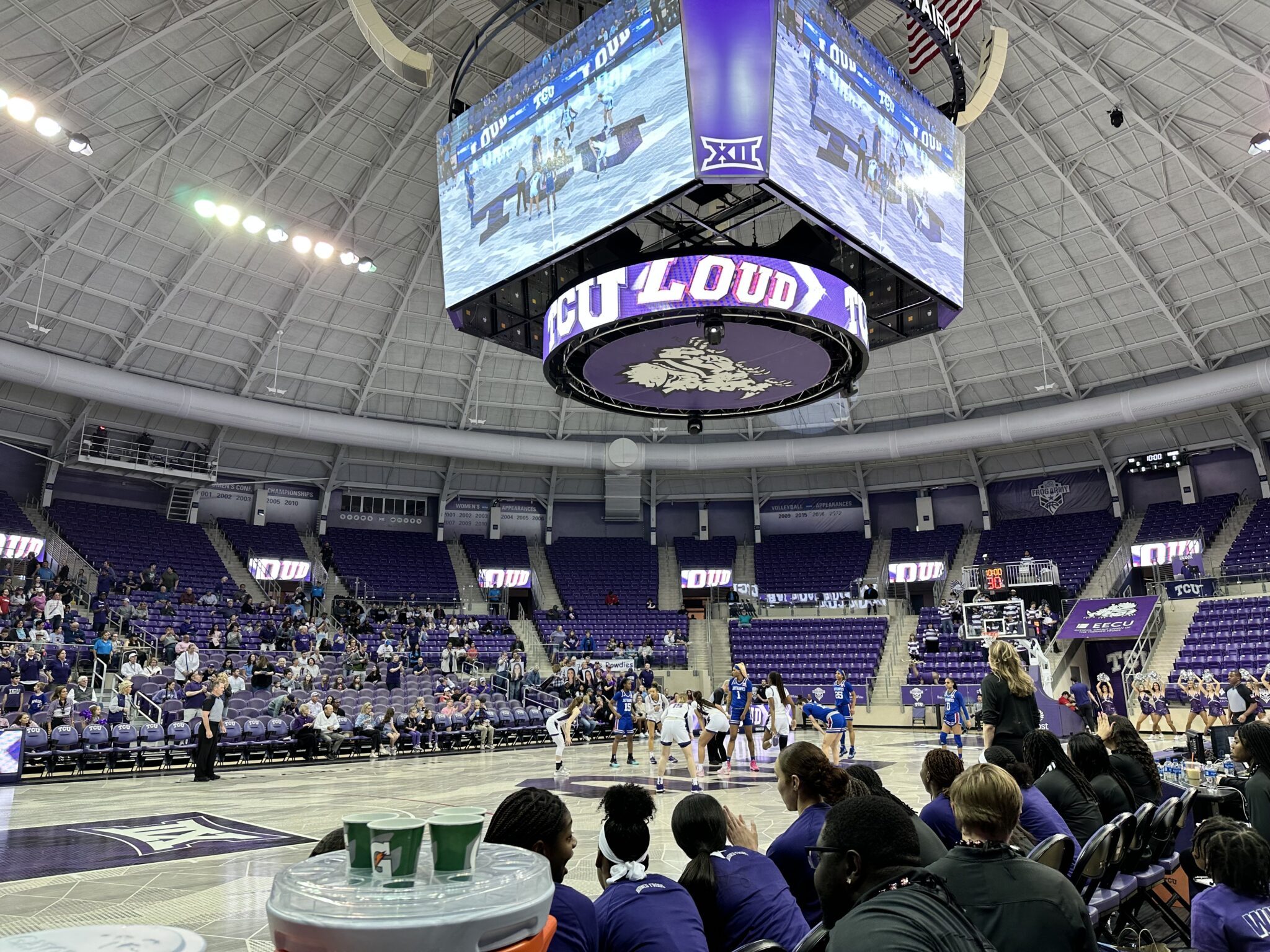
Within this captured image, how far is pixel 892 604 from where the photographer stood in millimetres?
36875

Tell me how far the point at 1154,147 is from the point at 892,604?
20.1 m

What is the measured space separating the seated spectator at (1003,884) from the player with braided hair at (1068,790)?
278 cm

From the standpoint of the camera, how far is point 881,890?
89.1 inches

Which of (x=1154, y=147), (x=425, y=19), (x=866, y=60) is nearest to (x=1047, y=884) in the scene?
(x=866, y=60)

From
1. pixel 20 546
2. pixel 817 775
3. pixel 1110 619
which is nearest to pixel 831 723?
pixel 817 775

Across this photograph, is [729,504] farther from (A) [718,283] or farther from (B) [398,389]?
(A) [718,283]

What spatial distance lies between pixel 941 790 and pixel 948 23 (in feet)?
45.8

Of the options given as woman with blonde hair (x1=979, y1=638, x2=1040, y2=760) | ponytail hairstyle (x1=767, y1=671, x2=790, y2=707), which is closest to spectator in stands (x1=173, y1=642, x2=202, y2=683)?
ponytail hairstyle (x1=767, y1=671, x2=790, y2=707)

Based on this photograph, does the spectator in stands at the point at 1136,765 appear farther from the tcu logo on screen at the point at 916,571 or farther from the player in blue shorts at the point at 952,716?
the tcu logo on screen at the point at 916,571

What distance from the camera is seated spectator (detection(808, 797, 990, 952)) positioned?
1.89 metres

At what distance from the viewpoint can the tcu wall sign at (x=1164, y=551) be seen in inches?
1329

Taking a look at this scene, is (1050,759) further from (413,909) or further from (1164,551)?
(1164,551)

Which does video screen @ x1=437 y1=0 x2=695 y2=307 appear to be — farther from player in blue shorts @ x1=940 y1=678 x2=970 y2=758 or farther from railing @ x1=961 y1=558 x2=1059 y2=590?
railing @ x1=961 y1=558 x2=1059 y2=590

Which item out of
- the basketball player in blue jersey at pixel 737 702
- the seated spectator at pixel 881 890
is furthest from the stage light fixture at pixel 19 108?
the seated spectator at pixel 881 890
